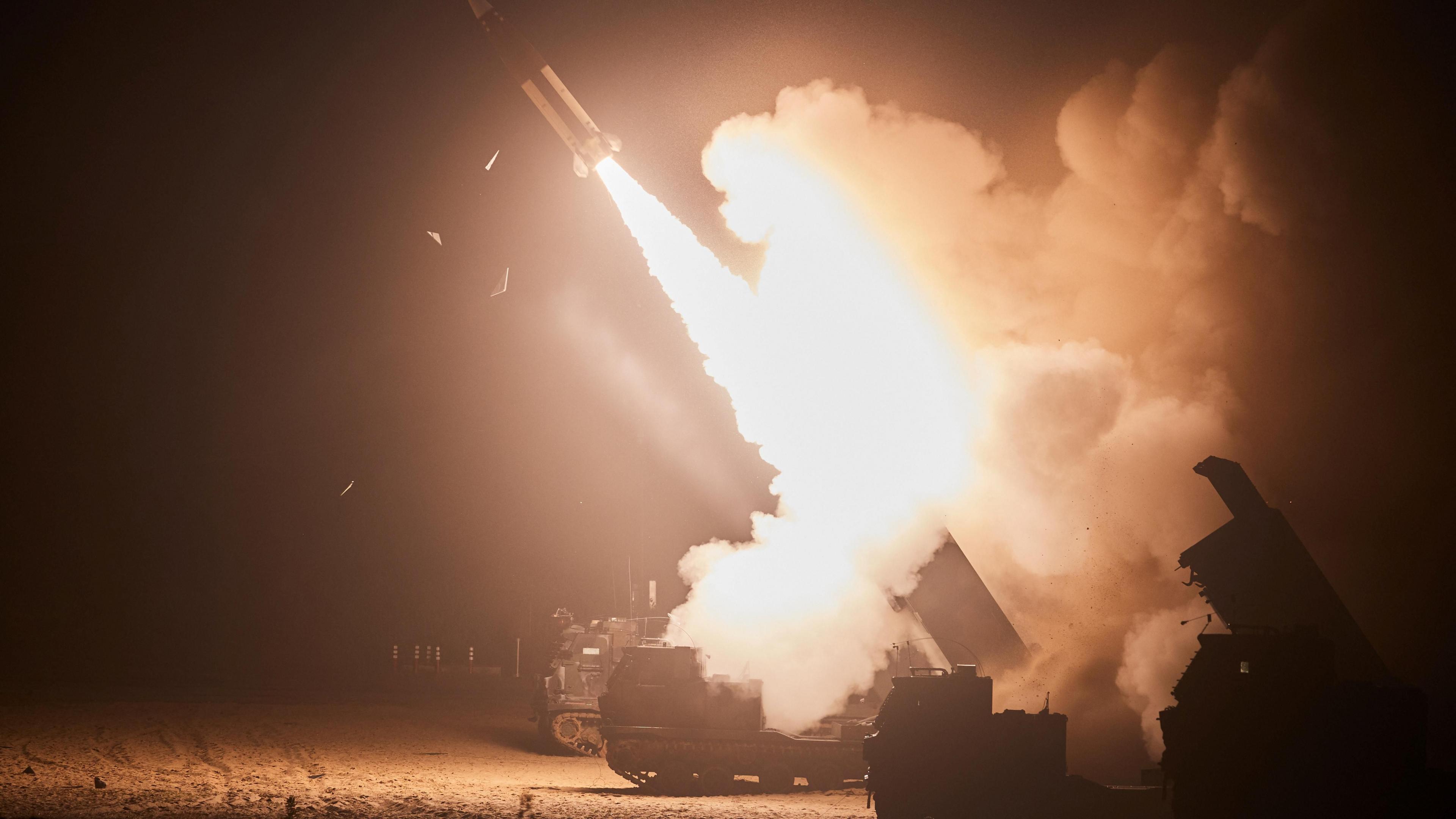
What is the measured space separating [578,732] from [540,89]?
456 inches

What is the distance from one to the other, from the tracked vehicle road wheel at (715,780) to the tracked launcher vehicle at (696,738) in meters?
0.01

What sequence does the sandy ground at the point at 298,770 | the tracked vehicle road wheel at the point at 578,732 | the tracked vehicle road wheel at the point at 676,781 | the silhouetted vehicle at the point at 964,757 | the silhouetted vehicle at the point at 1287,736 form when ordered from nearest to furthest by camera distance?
the silhouetted vehicle at the point at 1287,736 < the silhouetted vehicle at the point at 964,757 < the sandy ground at the point at 298,770 < the tracked vehicle road wheel at the point at 676,781 < the tracked vehicle road wheel at the point at 578,732

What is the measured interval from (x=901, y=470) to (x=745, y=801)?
8.07m

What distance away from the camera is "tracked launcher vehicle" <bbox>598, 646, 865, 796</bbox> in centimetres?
1519

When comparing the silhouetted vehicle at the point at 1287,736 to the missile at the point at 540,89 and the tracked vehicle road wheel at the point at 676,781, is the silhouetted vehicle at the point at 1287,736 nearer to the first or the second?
the tracked vehicle road wheel at the point at 676,781

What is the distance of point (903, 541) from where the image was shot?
720 inches

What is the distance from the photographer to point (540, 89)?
17.9 m

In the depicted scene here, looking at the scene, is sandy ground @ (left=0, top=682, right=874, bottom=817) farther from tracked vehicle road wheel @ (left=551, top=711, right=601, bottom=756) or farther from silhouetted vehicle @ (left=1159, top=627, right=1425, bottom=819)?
silhouetted vehicle @ (left=1159, top=627, right=1425, bottom=819)

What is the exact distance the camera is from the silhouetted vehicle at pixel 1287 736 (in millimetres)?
9727

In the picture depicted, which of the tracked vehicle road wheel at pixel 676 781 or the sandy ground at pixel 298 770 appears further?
the tracked vehicle road wheel at pixel 676 781

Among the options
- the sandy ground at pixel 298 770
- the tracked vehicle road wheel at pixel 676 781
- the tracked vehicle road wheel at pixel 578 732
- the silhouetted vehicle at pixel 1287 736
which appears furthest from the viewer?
the tracked vehicle road wheel at pixel 578 732

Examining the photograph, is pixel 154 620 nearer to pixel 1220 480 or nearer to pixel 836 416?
pixel 836 416

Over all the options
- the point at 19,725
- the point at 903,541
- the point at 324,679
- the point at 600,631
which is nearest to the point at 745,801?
the point at 903,541

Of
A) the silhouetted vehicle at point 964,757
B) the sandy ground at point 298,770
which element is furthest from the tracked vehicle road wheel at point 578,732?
the silhouetted vehicle at point 964,757
